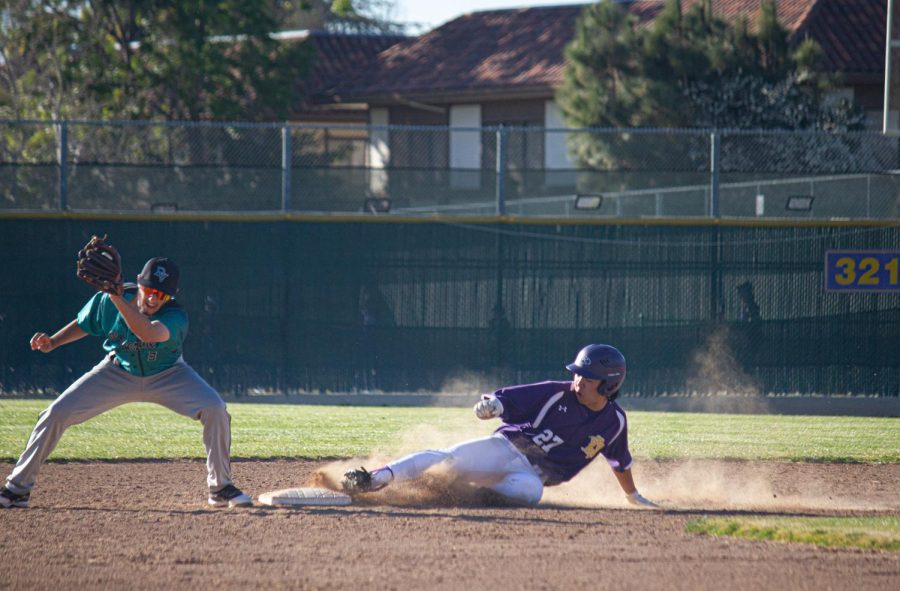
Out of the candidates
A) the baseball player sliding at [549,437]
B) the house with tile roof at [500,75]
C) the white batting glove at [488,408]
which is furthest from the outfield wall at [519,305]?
the house with tile roof at [500,75]

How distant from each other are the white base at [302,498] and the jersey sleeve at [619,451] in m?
1.72

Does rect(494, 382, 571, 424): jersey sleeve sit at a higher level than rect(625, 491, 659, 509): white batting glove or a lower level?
higher

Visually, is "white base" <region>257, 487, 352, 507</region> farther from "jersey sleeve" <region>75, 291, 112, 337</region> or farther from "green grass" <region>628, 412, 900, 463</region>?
"green grass" <region>628, 412, 900, 463</region>

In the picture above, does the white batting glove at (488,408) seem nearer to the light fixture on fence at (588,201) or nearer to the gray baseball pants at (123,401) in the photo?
the gray baseball pants at (123,401)

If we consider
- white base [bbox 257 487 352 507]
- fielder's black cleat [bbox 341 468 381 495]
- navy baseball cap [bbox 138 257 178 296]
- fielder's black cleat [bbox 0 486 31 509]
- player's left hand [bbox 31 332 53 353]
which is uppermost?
navy baseball cap [bbox 138 257 178 296]

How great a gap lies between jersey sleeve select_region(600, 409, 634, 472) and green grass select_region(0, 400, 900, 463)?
2.55 metres

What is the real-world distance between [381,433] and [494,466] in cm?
376

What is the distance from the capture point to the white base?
707 centimetres

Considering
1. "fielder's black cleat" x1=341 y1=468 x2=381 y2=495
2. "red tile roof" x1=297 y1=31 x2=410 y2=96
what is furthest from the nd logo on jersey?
"red tile roof" x1=297 y1=31 x2=410 y2=96

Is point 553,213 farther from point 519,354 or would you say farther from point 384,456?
point 384,456

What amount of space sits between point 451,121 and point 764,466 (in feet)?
68.3

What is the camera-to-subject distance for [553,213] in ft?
68.4

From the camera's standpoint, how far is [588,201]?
48.1 feet

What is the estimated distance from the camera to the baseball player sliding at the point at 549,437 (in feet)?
23.2
